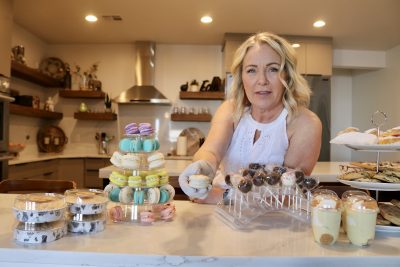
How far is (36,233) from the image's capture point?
0.78 metres

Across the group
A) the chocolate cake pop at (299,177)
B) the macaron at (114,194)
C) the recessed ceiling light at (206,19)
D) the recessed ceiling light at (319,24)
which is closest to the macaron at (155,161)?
the macaron at (114,194)

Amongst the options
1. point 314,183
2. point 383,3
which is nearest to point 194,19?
point 383,3

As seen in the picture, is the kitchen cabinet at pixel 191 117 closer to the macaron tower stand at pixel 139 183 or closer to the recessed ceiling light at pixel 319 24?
the recessed ceiling light at pixel 319 24

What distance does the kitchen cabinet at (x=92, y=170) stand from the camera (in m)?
4.49

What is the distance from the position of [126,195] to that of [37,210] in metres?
0.24

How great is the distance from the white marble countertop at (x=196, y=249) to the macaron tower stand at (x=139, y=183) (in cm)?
8

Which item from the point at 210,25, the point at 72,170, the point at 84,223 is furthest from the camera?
the point at 72,170

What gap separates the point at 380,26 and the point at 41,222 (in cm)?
438

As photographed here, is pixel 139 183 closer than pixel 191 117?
Yes

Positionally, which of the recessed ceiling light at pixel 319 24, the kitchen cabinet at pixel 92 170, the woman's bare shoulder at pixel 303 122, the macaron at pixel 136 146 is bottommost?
the kitchen cabinet at pixel 92 170

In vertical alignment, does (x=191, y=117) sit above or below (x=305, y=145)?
above

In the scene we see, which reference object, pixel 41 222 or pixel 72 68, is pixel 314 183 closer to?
pixel 41 222

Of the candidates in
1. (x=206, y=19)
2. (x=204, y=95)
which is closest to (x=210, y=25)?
(x=206, y=19)

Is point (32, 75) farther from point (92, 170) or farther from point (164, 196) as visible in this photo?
point (164, 196)
